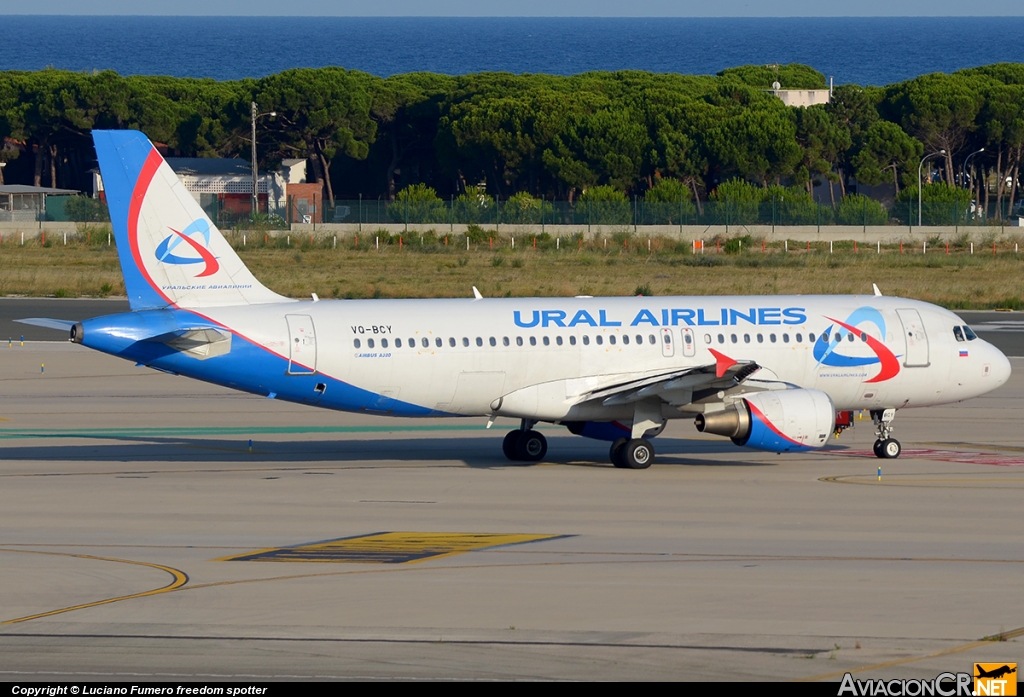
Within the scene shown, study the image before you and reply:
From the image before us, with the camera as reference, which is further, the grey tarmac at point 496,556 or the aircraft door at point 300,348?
the aircraft door at point 300,348

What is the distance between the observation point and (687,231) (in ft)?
338

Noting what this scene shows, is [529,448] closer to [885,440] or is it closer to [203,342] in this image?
[203,342]

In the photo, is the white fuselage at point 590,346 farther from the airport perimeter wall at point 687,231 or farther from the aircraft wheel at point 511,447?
the airport perimeter wall at point 687,231

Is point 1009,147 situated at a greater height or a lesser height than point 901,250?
greater

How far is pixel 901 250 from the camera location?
311ft

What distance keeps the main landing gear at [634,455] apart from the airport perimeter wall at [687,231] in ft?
231

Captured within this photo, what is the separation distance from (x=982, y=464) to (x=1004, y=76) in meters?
113

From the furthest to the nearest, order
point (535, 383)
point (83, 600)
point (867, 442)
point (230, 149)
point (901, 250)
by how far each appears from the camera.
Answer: point (230, 149) < point (901, 250) < point (867, 442) < point (535, 383) < point (83, 600)

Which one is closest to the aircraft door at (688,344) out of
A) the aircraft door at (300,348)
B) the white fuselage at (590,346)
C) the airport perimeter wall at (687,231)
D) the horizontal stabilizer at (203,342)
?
the white fuselage at (590,346)

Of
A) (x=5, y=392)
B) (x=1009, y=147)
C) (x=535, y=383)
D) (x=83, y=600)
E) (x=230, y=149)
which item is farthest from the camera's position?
(x=230, y=149)

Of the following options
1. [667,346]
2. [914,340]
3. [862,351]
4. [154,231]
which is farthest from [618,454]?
[154,231]

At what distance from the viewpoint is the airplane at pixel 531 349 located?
28125mm

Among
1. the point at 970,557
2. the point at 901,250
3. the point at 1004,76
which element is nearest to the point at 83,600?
the point at 970,557

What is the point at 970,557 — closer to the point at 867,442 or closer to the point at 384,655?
the point at 384,655
